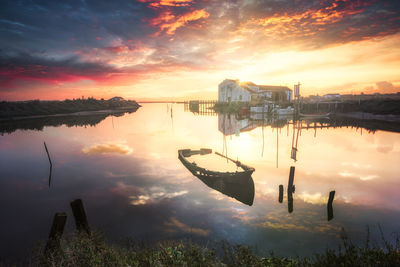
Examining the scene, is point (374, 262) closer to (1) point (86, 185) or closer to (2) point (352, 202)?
(2) point (352, 202)

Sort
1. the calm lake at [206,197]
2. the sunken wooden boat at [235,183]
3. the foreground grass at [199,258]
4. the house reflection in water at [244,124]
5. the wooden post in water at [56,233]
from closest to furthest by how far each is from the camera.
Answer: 1. the foreground grass at [199,258]
2. the wooden post in water at [56,233]
3. the calm lake at [206,197]
4. the sunken wooden boat at [235,183]
5. the house reflection in water at [244,124]

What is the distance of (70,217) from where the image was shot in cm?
1011

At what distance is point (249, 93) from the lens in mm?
61094

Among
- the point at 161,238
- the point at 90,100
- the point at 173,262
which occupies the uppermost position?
the point at 90,100

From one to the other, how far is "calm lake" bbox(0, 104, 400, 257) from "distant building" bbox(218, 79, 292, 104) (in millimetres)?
40488

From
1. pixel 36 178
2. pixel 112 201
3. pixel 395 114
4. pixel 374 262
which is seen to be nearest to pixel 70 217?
pixel 112 201

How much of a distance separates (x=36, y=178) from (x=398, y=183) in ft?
85.7

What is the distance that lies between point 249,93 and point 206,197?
53.8 m

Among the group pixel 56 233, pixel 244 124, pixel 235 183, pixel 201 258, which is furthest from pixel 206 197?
pixel 244 124

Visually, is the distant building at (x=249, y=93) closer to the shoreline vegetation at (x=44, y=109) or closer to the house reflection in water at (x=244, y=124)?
the house reflection in water at (x=244, y=124)

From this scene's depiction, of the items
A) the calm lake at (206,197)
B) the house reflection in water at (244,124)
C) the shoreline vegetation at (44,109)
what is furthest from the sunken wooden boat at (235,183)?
the shoreline vegetation at (44,109)

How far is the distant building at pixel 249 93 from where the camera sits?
6150 centimetres

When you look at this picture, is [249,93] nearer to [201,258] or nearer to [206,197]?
[206,197]

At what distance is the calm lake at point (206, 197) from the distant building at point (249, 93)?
Result: 133ft
